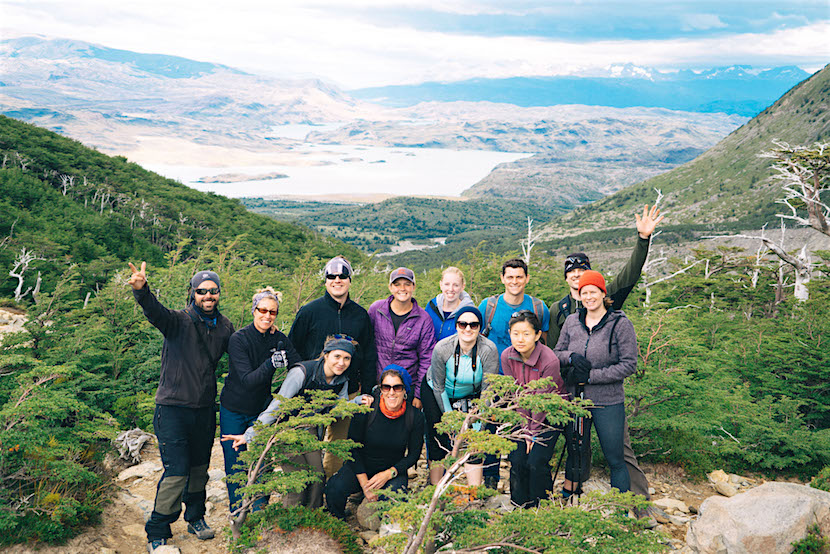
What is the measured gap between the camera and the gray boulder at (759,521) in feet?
14.9

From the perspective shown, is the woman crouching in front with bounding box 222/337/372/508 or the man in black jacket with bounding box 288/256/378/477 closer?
the woman crouching in front with bounding box 222/337/372/508

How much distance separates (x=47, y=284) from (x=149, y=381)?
15632 millimetres

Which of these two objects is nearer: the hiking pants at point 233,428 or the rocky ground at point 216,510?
the rocky ground at point 216,510

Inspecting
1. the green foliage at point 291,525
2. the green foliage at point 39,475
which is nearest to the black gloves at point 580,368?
the green foliage at point 291,525

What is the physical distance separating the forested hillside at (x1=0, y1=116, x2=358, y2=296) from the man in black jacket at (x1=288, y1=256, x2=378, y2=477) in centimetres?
1860

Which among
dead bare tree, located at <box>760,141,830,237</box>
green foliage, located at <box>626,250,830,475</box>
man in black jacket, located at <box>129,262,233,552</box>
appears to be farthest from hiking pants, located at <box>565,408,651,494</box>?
dead bare tree, located at <box>760,141,830,237</box>

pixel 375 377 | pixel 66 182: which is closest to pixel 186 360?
pixel 375 377

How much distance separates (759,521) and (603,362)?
191 cm

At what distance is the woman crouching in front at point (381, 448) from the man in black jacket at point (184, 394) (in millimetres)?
1314

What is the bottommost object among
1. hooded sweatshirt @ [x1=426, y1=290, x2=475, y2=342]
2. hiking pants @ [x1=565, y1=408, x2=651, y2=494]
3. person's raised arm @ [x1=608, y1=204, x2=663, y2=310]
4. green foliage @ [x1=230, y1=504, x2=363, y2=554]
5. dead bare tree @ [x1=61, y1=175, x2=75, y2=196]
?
green foliage @ [x1=230, y1=504, x2=363, y2=554]

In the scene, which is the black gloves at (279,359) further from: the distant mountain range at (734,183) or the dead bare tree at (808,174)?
the distant mountain range at (734,183)

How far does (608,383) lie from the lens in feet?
15.2

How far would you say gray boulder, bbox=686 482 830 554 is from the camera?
14.9ft

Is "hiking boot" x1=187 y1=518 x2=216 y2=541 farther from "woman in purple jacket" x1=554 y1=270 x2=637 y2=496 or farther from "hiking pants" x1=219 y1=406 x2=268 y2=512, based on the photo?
"woman in purple jacket" x1=554 y1=270 x2=637 y2=496
